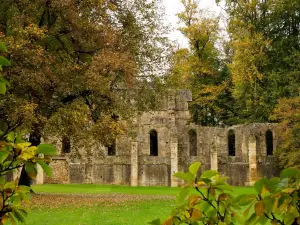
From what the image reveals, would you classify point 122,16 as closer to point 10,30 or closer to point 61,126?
point 10,30

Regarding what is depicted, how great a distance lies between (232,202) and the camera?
2.04 m

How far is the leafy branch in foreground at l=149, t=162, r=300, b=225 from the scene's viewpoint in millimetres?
1818

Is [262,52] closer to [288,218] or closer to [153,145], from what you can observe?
[153,145]

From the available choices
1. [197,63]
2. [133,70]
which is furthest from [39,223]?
[197,63]

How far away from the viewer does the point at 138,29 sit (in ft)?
73.7

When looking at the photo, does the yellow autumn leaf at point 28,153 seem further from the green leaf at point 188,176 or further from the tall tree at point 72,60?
the tall tree at point 72,60

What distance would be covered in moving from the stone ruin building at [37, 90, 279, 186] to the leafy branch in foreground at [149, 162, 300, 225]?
105ft

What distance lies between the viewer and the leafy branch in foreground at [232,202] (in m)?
1.82

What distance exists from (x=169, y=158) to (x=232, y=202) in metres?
33.3

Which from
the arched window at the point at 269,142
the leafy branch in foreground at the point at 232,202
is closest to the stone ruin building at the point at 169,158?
the arched window at the point at 269,142

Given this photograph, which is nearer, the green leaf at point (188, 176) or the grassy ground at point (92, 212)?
the green leaf at point (188, 176)

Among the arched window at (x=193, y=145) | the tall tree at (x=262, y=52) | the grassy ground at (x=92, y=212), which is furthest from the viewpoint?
the arched window at (x=193, y=145)

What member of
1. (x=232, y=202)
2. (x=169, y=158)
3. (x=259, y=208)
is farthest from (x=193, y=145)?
(x=259, y=208)

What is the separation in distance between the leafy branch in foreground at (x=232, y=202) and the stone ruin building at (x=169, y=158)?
32017 millimetres
